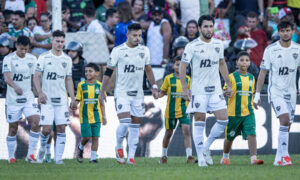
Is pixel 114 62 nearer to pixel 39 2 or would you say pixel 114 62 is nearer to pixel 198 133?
pixel 198 133

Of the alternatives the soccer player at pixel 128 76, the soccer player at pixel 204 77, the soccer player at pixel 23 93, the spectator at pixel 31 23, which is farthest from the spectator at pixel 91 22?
the soccer player at pixel 204 77

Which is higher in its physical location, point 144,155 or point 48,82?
point 48,82

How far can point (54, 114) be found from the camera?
1196cm

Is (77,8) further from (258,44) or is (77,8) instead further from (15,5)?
(258,44)

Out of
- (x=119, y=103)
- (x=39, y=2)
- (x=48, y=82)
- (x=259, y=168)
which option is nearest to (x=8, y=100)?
(x=48, y=82)

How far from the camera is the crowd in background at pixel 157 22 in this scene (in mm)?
15469

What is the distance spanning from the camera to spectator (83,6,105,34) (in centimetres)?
1695

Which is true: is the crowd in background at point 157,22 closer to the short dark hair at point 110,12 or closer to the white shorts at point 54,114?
the short dark hair at point 110,12

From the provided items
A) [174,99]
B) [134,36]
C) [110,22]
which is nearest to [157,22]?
[110,22]

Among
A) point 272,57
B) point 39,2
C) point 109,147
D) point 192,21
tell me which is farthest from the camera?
point 39,2

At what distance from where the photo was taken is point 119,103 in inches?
449

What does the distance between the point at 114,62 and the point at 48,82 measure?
1.39 meters

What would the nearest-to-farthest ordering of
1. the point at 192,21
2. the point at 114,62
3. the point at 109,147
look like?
the point at 114,62 → the point at 109,147 → the point at 192,21

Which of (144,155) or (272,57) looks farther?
(144,155)
